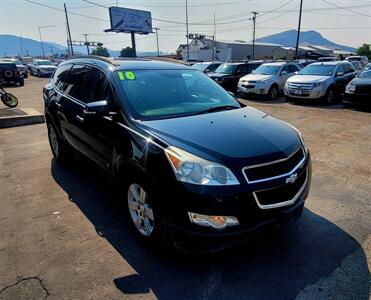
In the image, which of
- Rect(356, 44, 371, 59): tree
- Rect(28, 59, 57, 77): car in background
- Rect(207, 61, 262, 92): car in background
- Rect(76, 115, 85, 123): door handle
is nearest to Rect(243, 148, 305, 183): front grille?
Rect(76, 115, 85, 123): door handle

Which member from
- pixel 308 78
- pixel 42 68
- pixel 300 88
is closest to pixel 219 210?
pixel 300 88

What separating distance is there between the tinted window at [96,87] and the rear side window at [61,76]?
3.52 ft

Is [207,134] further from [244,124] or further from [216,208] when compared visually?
[216,208]

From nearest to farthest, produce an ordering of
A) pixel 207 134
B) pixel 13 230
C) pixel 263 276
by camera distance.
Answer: pixel 263 276, pixel 207 134, pixel 13 230

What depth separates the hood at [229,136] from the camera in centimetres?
269

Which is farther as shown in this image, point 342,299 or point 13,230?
point 13,230

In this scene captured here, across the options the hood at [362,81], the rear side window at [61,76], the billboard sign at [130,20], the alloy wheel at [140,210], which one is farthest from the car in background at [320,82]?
the billboard sign at [130,20]

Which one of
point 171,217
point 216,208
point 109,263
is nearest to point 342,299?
point 216,208

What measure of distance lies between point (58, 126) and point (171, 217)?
11.4 feet

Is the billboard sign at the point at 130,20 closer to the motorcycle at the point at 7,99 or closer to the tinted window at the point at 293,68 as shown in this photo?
the tinted window at the point at 293,68

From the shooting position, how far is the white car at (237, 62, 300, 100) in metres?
14.4

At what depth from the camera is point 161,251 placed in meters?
3.08

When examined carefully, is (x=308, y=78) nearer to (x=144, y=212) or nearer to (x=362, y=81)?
(x=362, y=81)

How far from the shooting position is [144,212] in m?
3.14
